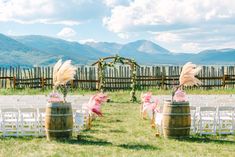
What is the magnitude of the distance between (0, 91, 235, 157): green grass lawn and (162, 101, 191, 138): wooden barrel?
238 mm

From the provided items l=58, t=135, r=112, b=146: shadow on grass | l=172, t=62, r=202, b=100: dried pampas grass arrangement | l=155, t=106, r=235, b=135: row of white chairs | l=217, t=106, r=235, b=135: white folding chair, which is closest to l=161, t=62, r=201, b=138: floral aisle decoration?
l=155, t=106, r=235, b=135: row of white chairs

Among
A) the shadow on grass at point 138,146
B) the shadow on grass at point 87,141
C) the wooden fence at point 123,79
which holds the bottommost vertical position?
the shadow on grass at point 138,146

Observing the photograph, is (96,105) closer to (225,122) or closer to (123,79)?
(225,122)

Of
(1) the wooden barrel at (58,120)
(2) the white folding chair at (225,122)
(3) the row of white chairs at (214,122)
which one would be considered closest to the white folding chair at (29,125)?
(1) the wooden barrel at (58,120)

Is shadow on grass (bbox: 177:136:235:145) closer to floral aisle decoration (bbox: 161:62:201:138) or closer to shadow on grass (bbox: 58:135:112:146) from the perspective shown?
floral aisle decoration (bbox: 161:62:201:138)

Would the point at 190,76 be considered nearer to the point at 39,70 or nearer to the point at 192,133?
the point at 192,133

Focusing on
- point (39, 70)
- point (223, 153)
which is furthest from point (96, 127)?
point (39, 70)

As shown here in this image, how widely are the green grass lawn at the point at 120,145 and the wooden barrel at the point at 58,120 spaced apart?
0.24 meters

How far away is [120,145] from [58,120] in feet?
5.75

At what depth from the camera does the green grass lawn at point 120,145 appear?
10781 mm

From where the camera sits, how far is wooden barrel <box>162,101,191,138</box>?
1249 cm

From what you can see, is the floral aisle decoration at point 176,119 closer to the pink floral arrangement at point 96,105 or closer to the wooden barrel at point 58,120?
the pink floral arrangement at point 96,105

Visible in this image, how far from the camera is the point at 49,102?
12.4 meters

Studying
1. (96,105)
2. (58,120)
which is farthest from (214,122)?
(58,120)
